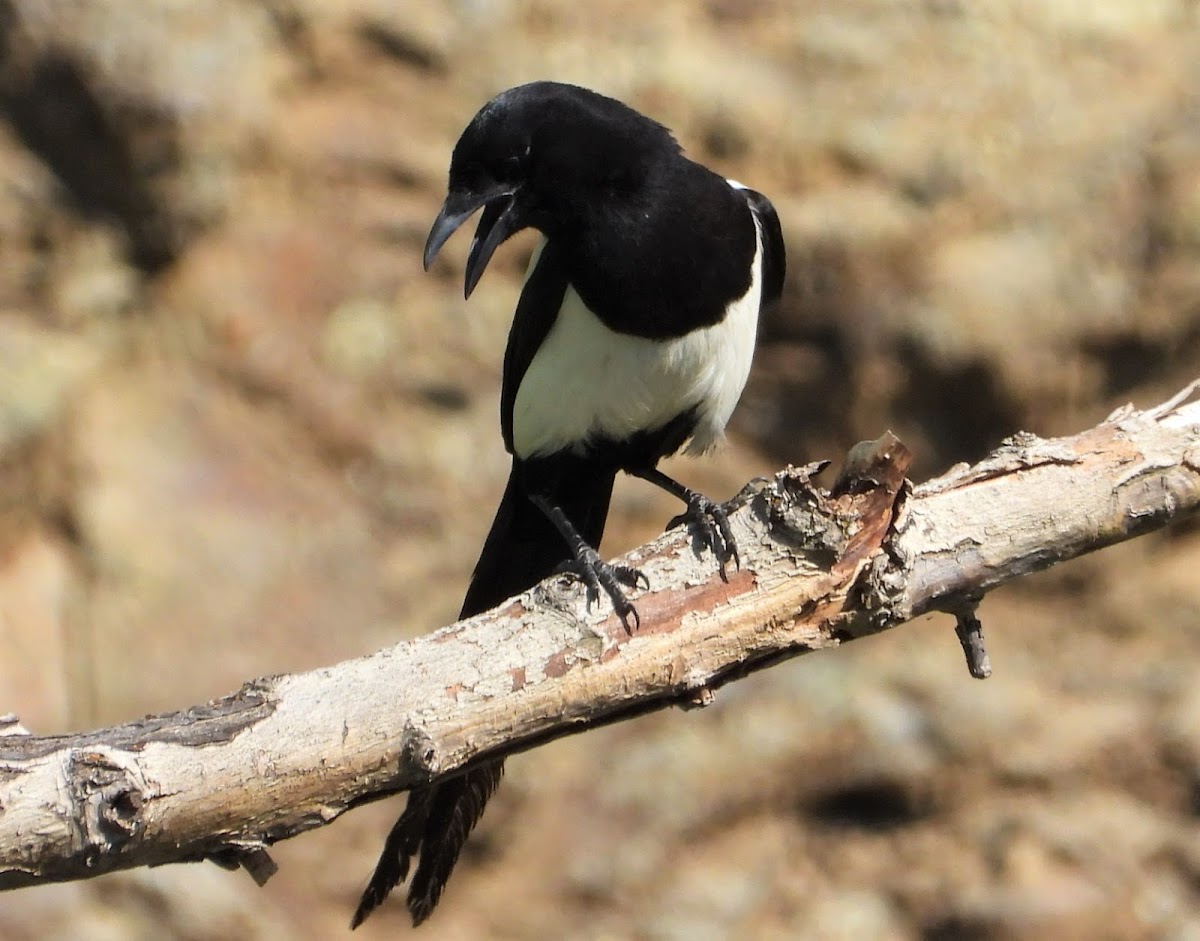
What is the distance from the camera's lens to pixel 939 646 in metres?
5.08

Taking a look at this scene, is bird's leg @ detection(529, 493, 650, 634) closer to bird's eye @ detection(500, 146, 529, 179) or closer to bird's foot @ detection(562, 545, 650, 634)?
bird's foot @ detection(562, 545, 650, 634)

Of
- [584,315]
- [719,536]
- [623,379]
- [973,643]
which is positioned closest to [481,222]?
[584,315]

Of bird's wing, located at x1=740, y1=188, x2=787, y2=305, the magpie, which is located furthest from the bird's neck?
bird's wing, located at x1=740, y1=188, x2=787, y2=305

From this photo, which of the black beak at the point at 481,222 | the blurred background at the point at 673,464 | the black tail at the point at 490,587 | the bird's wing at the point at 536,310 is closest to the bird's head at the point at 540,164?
the black beak at the point at 481,222

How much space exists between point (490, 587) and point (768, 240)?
3.57 ft

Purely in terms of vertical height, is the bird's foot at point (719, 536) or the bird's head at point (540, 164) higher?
the bird's head at point (540, 164)

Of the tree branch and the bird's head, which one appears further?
the bird's head

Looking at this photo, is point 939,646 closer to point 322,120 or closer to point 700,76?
point 700,76

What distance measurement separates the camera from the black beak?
288 centimetres

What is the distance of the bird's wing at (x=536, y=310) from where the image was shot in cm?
325

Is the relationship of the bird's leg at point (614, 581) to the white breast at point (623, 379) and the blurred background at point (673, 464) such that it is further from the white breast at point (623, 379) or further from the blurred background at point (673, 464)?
the blurred background at point (673, 464)

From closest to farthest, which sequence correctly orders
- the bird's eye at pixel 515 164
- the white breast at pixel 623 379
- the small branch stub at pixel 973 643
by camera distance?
the small branch stub at pixel 973 643 → the bird's eye at pixel 515 164 → the white breast at pixel 623 379

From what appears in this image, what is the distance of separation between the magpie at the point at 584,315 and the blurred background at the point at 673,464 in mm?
1689

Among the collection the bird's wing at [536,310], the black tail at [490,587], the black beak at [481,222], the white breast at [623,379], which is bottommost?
the black tail at [490,587]
